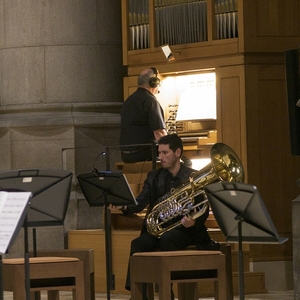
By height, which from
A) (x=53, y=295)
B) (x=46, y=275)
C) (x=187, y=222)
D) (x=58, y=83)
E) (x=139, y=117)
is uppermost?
(x=58, y=83)

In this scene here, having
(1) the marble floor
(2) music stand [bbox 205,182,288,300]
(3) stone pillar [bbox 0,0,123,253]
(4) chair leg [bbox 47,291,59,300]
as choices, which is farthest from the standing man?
(2) music stand [bbox 205,182,288,300]

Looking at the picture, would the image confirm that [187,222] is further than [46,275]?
Yes

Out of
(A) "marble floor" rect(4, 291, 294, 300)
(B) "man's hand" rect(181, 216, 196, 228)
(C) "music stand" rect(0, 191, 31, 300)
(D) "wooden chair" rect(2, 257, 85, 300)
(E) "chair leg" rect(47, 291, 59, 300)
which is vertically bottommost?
(A) "marble floor" rect(4, 291, 294, 300)

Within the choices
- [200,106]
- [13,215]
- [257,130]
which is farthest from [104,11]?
[13,215]

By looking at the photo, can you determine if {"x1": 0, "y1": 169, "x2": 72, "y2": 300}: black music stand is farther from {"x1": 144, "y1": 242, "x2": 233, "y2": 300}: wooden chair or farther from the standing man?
the standing man

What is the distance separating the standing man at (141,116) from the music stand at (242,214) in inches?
169

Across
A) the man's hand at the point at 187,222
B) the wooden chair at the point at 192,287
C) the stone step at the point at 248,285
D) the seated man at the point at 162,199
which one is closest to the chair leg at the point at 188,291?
the wooden chair at the point at 192,287

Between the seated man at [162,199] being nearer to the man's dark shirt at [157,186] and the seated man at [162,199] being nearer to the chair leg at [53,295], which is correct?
the man's dark shirt at [157,186]

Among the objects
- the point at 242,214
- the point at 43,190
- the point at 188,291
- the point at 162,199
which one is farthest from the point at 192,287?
the point at 242,214

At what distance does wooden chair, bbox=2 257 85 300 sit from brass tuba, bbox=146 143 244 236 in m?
1.21

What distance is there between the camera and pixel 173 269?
8.44 m

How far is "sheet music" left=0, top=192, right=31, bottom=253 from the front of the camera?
7047 mm

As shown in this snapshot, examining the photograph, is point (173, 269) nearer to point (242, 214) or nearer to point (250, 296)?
point (242, 214)

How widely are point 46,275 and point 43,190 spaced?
0.73 meters
